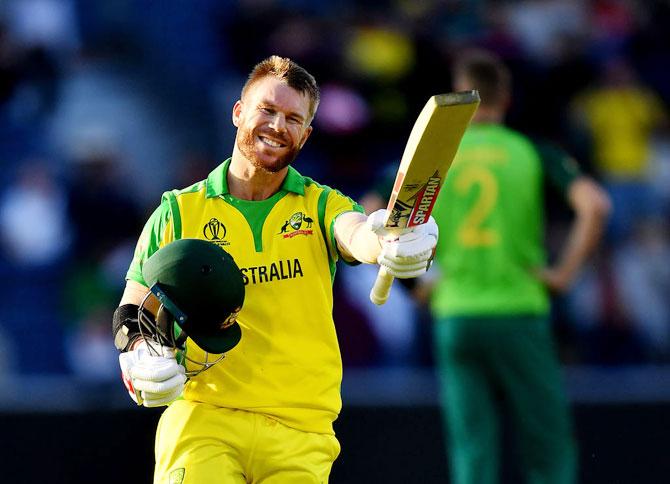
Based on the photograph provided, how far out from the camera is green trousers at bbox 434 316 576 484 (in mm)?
Answer: 6666

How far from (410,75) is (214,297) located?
291 inches

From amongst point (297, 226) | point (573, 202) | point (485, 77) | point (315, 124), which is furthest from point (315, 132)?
point (297, 226)

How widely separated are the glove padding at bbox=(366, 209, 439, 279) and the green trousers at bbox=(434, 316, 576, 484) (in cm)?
297

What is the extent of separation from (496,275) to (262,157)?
2669 mm

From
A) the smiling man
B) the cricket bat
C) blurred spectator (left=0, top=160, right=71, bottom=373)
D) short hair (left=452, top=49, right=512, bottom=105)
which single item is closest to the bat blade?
the cricket bat

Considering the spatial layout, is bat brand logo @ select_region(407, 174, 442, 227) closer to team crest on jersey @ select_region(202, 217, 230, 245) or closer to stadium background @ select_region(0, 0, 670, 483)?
team crest on jersey @ select_region(202, 217, 230, 245)

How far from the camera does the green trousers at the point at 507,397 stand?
6.67 metres

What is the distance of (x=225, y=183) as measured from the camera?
180 inches

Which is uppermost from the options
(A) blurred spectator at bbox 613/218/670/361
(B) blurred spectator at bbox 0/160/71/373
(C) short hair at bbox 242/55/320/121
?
(C) short hair at bbox 242/55/320/121

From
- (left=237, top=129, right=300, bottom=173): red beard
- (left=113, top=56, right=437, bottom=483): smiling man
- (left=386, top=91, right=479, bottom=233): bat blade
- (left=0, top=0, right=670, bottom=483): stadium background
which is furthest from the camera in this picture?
(left=0, top=0, right=670, bottom=483): stadium background

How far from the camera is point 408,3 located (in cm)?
1215

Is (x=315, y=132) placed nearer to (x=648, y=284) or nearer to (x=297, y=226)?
(x=648, y=284)

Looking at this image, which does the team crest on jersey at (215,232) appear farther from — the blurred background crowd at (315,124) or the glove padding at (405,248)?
the blurred background crowd at (315,124)

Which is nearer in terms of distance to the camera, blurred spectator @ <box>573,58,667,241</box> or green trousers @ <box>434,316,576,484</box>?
green trousers @ <box>434,316,576,484</box>
